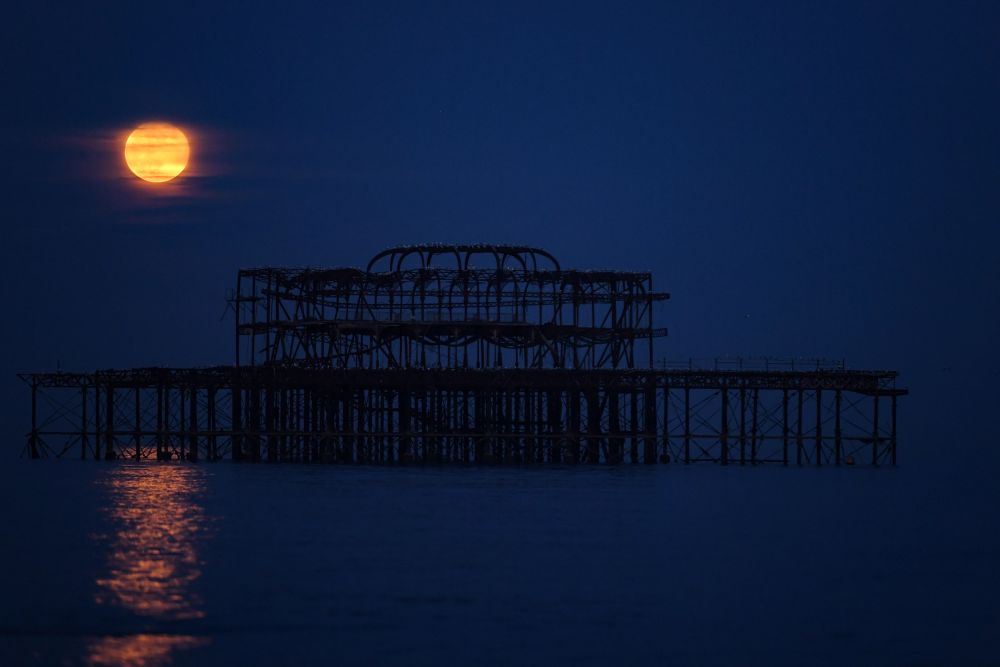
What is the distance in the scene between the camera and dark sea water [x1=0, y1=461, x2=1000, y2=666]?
27.8m

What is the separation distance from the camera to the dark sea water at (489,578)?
27.8 m

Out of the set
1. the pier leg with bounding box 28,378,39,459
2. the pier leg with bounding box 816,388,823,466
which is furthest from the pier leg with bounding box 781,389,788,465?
the pier leg with bounding box 28,378,39,459

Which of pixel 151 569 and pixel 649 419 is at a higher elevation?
pixel 649 419

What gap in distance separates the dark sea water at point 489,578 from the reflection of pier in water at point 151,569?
9cm

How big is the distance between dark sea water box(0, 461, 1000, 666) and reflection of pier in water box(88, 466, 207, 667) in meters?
0.09

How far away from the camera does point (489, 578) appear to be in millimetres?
35719

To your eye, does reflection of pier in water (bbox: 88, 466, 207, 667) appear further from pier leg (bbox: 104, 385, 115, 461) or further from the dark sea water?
pier leg (bbox: 104, 385, 115, 461)

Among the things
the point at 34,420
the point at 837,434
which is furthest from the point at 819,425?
the point at 34,420

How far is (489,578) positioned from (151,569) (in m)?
8.36

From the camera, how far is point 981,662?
90.3 feet

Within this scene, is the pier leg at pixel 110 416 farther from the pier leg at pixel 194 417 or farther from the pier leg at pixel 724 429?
the pier leg at pixel 724 429

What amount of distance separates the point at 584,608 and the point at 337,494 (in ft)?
101

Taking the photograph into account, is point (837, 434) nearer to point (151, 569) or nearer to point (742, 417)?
point (742, 417)

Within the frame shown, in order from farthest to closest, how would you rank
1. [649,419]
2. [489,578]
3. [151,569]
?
[649,419] → [151,569] → [489,578]
